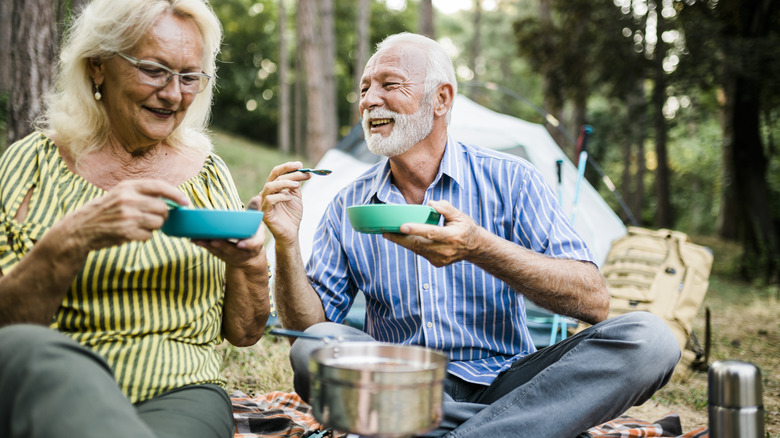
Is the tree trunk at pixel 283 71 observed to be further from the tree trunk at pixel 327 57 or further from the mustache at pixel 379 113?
the mustache at pixel 379 113

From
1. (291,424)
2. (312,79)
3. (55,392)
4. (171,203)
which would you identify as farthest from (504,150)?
(312,79)

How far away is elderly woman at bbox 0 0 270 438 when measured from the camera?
1.44 m

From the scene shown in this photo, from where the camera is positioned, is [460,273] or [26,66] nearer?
[460,273]

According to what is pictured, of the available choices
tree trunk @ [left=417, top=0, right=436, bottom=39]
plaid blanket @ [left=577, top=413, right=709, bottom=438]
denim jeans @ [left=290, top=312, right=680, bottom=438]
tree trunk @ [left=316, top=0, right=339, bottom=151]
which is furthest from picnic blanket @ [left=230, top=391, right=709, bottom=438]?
tree trunk @ [left=417, top=0, right=436, bottom=39]

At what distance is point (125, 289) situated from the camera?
1658 mm

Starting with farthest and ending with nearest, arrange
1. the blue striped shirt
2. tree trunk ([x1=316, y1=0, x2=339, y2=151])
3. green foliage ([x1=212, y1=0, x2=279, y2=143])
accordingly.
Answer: green foliage ([x1=212, y1=0, x2=279, y2=143]), tree trunk ([x1=316, y1=0, x2=339, y2=151]), the blue striped shirt

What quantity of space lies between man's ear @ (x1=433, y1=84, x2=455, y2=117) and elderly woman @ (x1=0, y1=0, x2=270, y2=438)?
0.86 m

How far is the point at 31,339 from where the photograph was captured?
1210 millimetres

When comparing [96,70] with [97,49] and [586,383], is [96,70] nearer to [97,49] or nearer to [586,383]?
[97,49]

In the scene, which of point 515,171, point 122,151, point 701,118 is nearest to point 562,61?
point 701,118

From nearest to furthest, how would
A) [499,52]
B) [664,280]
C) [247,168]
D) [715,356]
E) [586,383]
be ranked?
[586,383]
[664,280]
[715,356]
[247,168]
[499,52]

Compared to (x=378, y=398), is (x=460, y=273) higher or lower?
higher

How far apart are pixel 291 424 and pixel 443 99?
1408 millimetres

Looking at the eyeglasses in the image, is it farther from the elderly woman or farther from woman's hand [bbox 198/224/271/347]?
woman's hand [bbox 198/224/271/347]
